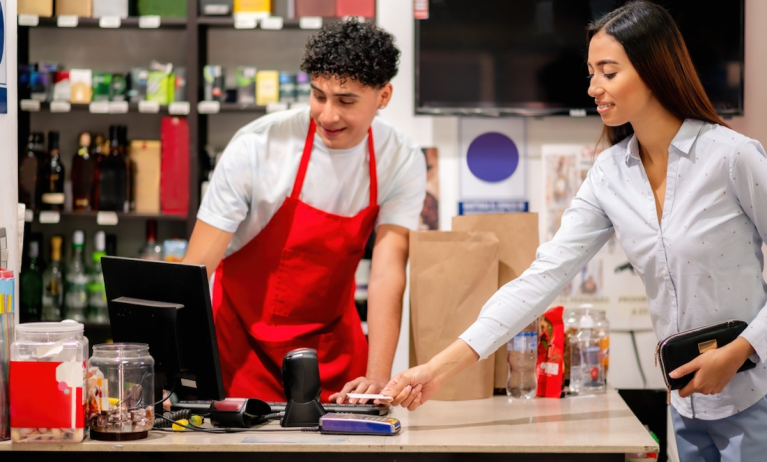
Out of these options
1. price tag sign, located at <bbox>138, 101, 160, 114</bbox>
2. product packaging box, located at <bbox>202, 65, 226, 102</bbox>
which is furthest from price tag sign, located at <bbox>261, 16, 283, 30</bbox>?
price tag sign, located at <bbox>138, 101, 160, 114</bbox>

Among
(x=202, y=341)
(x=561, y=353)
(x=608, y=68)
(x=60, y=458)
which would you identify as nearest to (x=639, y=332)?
(x=561, y=353)

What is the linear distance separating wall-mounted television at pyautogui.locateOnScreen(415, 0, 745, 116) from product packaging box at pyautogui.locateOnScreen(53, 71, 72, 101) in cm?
172

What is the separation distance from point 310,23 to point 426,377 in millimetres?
2304

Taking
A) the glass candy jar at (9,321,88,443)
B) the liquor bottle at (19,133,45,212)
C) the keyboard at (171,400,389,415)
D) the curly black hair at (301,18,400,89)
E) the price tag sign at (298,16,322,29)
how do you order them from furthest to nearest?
the liquor bottle at (19,133,45,212)
the price tag sign at (298,16,322,29)
the curly black hair at (301,18,400,89)
the keyboard at (171,400,389,415)
the glass candy jar at (9,321,88,443)

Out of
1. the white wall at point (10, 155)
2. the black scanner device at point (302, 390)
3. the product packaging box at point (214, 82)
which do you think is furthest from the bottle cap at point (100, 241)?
the black scanner device at point (302, 390)

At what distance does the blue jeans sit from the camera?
1.64 meters

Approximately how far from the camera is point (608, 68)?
176 centimetres

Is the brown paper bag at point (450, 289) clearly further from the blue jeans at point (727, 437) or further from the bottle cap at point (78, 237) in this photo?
the bottle cap at point (78, 237)

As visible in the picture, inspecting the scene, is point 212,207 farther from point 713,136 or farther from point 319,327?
point 713,136

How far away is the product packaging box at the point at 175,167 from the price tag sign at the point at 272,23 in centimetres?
60

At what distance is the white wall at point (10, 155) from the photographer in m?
1.84

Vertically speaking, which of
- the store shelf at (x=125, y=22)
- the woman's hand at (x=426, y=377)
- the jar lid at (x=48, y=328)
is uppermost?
the store shelf at (x=125, y=22)

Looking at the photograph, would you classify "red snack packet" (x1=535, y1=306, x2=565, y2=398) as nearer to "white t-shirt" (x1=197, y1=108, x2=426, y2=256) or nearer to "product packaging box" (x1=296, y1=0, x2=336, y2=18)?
"white t-shirt" (x1=197, y1=108, x2=426, y2=256)

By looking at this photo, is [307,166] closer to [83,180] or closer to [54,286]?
[83,180]
